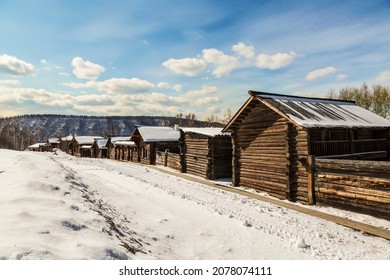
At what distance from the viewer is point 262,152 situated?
16.5 meters

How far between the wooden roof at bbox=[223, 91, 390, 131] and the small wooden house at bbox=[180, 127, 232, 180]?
3200 millimetres

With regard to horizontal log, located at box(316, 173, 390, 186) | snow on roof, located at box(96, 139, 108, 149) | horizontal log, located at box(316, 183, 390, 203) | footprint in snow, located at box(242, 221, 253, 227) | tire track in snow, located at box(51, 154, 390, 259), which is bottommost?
tire track in snow, located at box(51, 154, 390, 259)

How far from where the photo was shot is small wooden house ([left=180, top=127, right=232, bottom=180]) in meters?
22.0

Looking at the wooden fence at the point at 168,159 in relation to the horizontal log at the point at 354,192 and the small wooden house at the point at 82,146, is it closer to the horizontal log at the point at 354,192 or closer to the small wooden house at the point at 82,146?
the horizontal log at the point at 354,192

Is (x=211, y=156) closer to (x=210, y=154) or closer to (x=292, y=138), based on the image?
(x=210, y=154)

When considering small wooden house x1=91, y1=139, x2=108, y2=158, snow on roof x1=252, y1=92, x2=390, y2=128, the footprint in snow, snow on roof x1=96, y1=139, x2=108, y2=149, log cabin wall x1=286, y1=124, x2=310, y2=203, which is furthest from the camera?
small wooden house x1=91, y1=139, x2=108, y2=158

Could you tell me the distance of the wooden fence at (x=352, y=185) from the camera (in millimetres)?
10539

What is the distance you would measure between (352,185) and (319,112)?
5.83m

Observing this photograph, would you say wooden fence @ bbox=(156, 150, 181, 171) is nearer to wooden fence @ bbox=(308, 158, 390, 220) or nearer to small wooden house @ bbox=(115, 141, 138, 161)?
small wooden house @ bbox=(115, 141, 138, 161)

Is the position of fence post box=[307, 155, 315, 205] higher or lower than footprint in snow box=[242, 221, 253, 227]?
higher

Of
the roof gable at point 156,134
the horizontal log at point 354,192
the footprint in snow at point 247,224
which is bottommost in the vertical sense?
the footprint in snow at point 247,224

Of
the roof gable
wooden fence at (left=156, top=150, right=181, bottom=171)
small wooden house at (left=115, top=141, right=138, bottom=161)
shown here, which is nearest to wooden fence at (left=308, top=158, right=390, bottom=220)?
wooden fence at (left=156, top=150, right=181, bottom=171)

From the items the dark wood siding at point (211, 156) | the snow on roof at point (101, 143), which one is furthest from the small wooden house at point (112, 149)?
the dark wood siding at point (211, 156)
